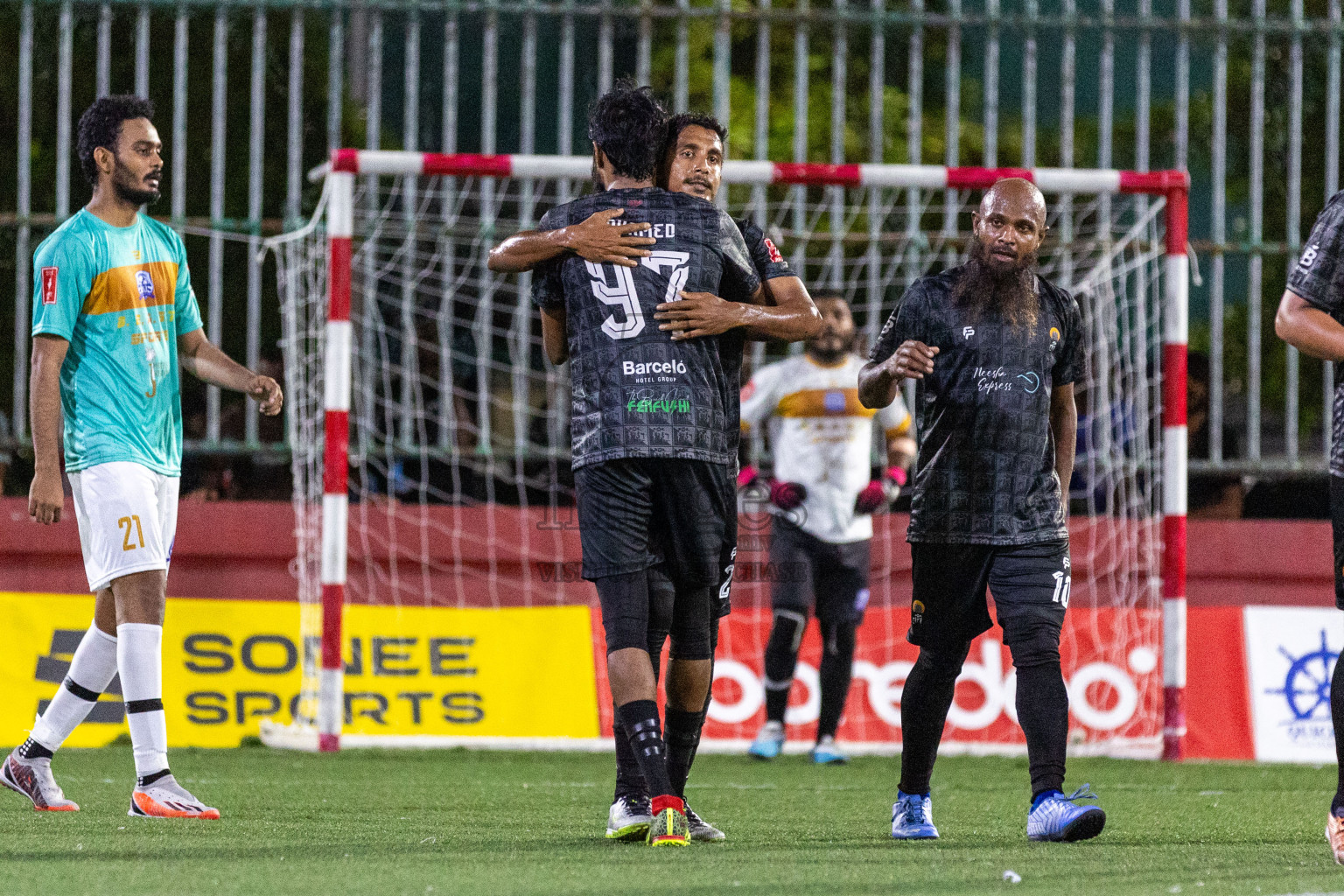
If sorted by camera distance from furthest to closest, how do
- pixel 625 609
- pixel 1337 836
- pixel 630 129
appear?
pixel 630 129 < pixel 625 609 < pixel 1337 836

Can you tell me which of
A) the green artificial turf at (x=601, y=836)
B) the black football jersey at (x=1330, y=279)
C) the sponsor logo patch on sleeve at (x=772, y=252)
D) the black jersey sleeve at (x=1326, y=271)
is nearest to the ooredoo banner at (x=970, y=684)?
the green artificial turf at (x=601, y=836)

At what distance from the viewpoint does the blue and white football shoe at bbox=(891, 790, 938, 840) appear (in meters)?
4.91

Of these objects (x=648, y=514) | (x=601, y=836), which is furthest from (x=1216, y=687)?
(x=648, y=514)

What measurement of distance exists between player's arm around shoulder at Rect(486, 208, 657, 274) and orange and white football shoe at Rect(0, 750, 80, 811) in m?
2.17

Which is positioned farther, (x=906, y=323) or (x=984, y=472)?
(x=906, y=323)

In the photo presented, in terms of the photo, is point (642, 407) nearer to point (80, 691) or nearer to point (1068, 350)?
point (1068, 350)

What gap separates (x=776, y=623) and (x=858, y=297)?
8.67ft

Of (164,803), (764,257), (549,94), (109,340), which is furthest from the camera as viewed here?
(549,94)

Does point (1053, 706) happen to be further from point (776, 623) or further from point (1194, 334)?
point (1194, 334)

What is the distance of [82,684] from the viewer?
5.39 meters

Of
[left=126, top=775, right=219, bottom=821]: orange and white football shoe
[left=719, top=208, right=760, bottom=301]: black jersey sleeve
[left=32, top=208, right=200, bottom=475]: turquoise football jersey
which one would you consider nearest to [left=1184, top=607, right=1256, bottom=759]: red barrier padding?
[left=719, top=208, right=760, bottom=301]: black jersey sleeve

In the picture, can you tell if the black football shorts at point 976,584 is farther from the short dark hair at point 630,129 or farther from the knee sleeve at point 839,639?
the knee sleeve at point 839,639

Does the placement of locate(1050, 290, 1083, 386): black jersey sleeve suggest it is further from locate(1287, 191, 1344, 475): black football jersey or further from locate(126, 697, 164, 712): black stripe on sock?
locate(126, 697, 164, 712): black stripe on sock

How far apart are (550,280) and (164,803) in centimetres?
188
